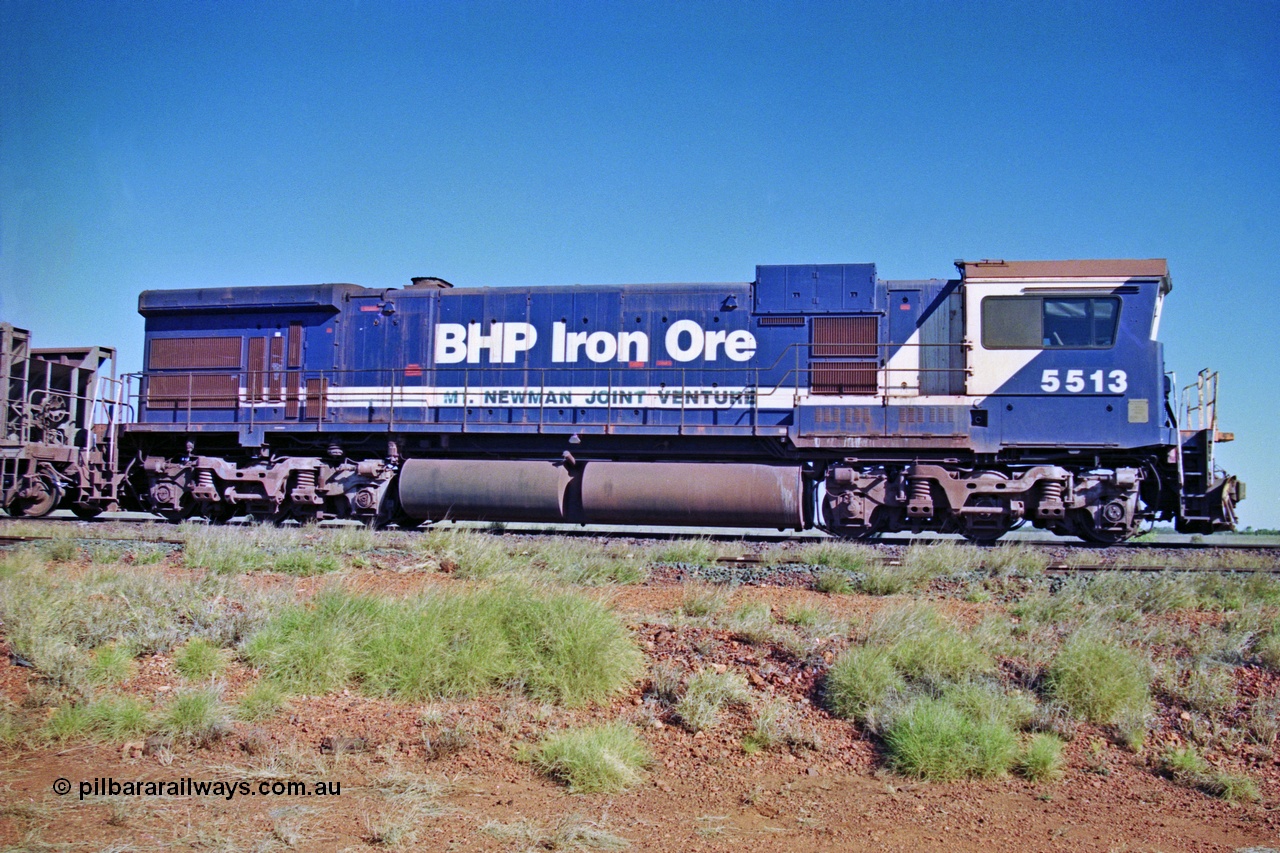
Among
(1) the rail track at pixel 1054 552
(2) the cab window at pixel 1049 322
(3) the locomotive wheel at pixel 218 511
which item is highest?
(2) the cab window at pixel 1049 322

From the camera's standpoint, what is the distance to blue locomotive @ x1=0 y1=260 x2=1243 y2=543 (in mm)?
12586

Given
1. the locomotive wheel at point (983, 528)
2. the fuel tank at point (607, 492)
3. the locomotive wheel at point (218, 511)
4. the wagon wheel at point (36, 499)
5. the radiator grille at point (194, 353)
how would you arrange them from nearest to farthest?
the locomotive wheel at point (983, 528) < the fuel tank at point (607, 492) < the wagon wheel at point (36, 499) < the locomotive wheel at point (218, 511) < the radiator grille at point (194, 353)

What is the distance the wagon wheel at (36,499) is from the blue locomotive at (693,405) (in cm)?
94

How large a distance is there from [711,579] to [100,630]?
5.49 meters

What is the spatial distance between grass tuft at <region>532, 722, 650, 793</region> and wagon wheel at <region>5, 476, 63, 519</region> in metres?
12.3

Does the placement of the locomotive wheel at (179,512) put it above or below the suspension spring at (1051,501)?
below

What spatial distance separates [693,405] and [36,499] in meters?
10.4

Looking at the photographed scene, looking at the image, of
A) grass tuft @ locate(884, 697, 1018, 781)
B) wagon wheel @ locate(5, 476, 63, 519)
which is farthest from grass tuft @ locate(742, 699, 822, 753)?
wagon wheel @ locate(5, 476, 63, 519)

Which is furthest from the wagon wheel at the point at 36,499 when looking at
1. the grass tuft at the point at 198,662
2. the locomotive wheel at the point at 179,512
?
the grass tuft at the point at 198,662

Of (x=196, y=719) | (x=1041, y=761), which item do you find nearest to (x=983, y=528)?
(x=1041, y=761)

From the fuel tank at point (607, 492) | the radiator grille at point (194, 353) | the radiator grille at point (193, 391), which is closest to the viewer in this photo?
the fuel tank at point (607, 492)

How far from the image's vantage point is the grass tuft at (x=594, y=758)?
487 cm

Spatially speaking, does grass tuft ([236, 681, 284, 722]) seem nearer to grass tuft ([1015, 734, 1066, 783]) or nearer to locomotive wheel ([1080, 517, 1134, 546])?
grass tuft ([1015, 734, 1066, 783])

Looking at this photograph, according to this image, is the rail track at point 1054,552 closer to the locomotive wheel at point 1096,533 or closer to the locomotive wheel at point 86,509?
the locomotive wheel at point 1096,533
